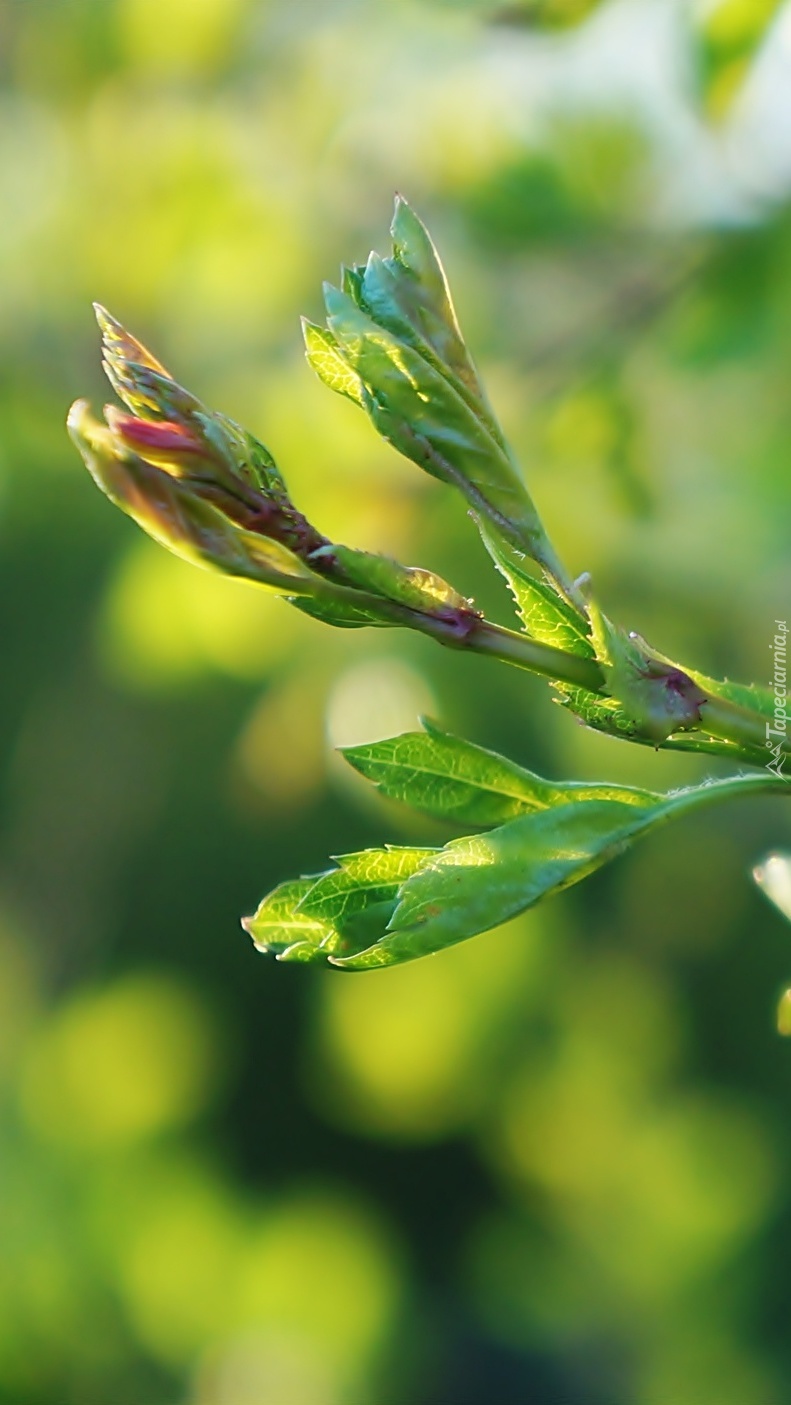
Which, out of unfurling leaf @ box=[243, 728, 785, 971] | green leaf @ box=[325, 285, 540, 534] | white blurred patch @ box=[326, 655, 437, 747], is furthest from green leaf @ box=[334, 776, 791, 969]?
white blurred patch @ box=[326, 655, 437, 747]

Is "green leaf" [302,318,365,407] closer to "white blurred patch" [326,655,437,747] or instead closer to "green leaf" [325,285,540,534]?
"green leaf" [325,285,540,534]

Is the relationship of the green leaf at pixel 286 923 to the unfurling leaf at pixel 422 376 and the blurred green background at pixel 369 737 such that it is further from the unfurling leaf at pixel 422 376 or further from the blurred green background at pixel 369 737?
the blurred green background at pixel 369 737

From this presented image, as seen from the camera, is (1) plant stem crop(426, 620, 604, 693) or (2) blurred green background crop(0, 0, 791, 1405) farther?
(2) blurred green background crop(0, 0, 791, 1405)

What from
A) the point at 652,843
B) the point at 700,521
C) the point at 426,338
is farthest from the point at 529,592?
the point at 652,843

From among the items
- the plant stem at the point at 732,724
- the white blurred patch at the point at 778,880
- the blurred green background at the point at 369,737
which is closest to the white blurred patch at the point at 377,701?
the blurred green background at the point at 369,737

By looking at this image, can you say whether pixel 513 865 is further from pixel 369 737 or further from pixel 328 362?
pixel 369 737

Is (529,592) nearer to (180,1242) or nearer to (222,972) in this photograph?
(180,1242)
